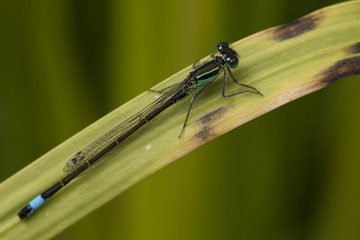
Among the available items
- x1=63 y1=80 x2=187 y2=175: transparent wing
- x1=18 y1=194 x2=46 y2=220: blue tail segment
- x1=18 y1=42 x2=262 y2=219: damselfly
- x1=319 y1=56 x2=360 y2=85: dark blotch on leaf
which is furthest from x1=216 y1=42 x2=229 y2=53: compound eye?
x1=18 y1=194 x2=46 y2=220: blue tail segment

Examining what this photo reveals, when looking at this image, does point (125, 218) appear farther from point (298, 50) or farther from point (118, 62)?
point (298, 50)

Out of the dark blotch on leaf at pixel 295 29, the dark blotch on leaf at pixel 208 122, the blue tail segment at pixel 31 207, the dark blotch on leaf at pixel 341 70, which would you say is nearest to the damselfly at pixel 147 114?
the blue tail segment at pixel 31 207

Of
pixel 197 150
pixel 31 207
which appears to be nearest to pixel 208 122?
pixel 197 150

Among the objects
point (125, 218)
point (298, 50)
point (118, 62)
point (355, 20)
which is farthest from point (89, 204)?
point (355, 20)

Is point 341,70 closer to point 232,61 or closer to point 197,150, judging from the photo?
point 232,61

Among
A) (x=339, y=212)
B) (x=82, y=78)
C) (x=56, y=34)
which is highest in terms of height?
(x=56, y=34)

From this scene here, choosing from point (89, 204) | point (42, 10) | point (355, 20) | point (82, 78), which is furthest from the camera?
point (82, 78)
